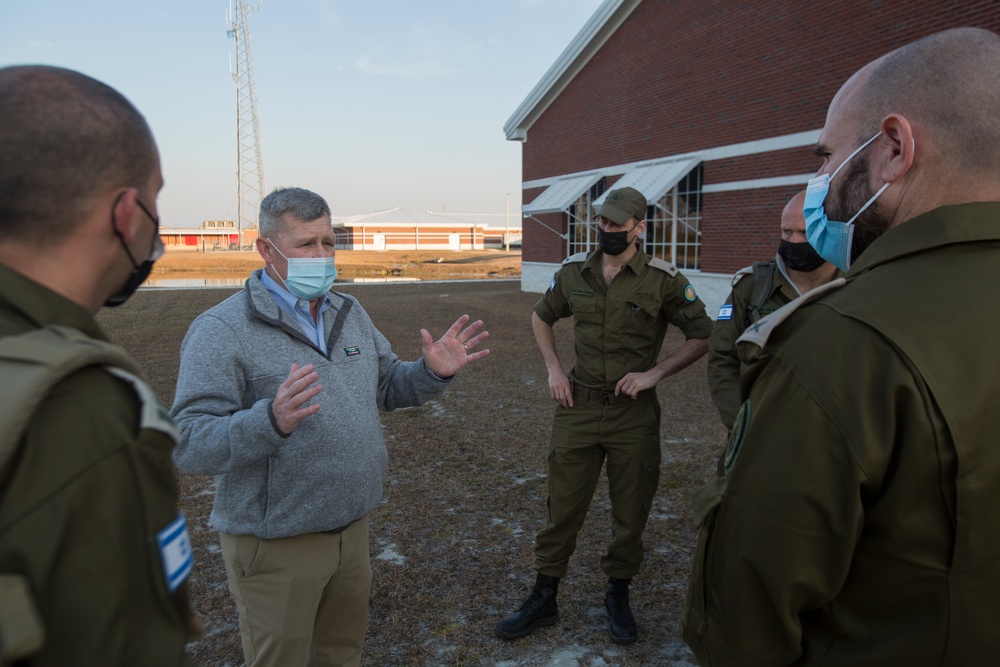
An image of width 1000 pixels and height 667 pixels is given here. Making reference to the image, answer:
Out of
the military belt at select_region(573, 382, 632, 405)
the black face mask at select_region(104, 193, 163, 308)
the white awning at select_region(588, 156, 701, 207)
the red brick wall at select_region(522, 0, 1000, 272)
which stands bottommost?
the military belt at select_region(573, 382, 632, 405)

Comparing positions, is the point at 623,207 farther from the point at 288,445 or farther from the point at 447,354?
the point at 288,445

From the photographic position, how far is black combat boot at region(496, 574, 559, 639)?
Result: 3.15 metres

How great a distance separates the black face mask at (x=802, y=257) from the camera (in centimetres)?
342

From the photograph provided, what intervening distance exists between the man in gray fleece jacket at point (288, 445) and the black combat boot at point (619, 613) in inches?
51.1

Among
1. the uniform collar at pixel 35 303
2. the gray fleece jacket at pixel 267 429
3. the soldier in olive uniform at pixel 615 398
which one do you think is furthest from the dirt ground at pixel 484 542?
the uniform collar at pixel 35 303

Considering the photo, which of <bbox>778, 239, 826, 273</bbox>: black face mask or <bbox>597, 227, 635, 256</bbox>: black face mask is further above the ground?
<bbox>597, 227, 635, 256</bbox>: black face mask

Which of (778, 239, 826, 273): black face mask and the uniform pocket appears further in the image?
(778, 239, 826, 273): black face mask

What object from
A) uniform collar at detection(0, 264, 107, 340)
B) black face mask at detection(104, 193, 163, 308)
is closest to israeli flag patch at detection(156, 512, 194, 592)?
uniform collar at detection(0, 264, 107, 340)

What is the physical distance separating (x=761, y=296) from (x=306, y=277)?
236 centimetres

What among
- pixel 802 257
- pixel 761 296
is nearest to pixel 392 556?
pixel 761 296

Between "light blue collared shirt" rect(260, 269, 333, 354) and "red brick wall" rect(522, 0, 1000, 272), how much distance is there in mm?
10589

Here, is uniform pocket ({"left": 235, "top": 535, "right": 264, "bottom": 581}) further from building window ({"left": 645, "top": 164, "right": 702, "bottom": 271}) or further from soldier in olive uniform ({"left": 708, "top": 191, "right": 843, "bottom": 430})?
building window ({"left": 645, "top": 164, "right": 702, "bottom": 271})

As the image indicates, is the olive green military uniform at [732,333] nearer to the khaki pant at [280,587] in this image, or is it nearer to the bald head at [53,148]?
the khaki pant at [280,587]

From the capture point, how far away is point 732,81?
1318cm
